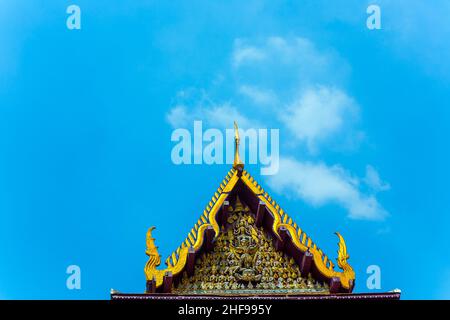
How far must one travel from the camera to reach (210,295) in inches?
861

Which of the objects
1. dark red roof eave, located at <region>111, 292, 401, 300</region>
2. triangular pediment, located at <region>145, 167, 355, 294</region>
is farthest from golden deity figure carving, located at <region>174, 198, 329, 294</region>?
dark red roof eave, located at <region>111, 292, 401, 300</region>

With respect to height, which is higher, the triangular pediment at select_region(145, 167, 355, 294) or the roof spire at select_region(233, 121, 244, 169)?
the roof spire at select_region(233, 121, 244, 169)

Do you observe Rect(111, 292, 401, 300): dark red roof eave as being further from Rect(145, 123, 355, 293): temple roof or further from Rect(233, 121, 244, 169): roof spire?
Rect(233, 121, 244, 169): roof spire

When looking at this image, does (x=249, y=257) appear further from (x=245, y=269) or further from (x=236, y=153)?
(x=236, y=153)

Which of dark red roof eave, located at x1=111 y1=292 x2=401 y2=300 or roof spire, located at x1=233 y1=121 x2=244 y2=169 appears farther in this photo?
roof spire, located at x1=233 y1=121 x2=244 y2=169

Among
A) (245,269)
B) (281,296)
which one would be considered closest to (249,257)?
(245,269)

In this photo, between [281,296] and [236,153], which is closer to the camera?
[281,296]

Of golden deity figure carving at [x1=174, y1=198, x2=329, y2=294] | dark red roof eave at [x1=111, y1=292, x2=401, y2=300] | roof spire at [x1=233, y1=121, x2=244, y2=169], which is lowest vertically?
dark red roof eave at [x1=111, y1=292, x2=401, y2=300]

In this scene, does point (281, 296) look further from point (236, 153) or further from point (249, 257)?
point (236, 153)

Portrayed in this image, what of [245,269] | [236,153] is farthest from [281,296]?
[236,153]

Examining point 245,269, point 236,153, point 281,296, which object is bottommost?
point 281,296

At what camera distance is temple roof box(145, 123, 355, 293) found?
72.6 feet

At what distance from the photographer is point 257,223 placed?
78.1 feet

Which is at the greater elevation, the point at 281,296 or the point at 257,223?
the point at 257,223
